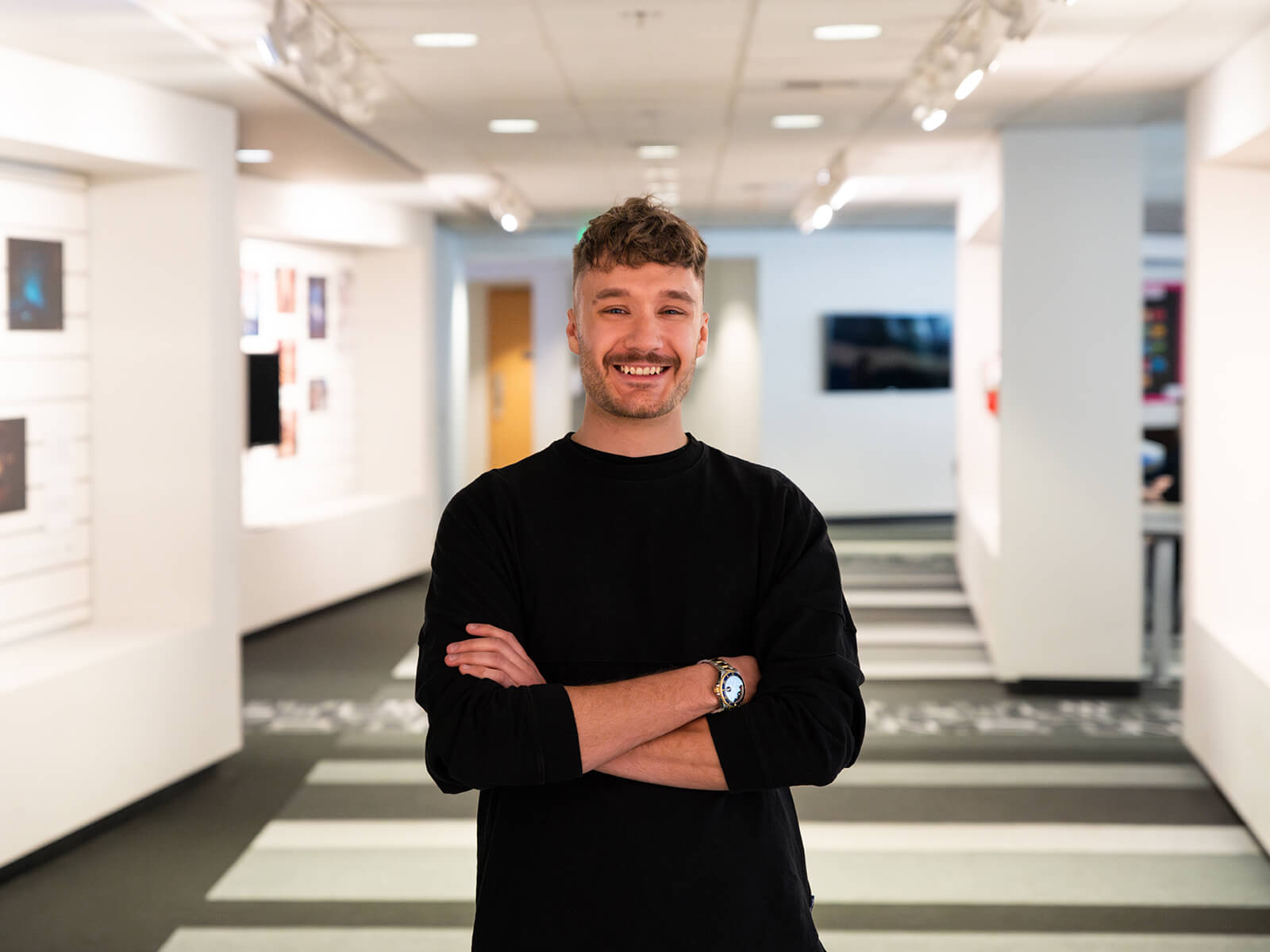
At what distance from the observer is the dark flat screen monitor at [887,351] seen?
1481 cm

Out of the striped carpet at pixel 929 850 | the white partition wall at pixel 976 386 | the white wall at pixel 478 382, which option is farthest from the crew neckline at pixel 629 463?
the white wall at pixel 478 382

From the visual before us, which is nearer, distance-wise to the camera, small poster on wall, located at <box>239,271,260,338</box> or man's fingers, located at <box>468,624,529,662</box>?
man's fingers, located at <box>468,624,529,662</box>

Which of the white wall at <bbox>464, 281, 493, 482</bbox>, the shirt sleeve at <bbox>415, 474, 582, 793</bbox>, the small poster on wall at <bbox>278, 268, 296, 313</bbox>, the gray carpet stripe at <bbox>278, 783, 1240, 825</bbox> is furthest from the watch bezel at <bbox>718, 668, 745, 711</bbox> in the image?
the white wall at <bbox>464, 281, 493, 482</bbox>

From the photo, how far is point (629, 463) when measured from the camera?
1866 millimetres

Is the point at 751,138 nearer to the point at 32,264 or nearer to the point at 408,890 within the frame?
the point at 32,264

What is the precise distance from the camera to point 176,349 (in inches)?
225

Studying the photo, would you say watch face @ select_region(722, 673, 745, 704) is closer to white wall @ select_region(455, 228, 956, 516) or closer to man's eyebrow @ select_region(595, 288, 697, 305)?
man's eyebrow @ select_region(595, 288, 697, 305)

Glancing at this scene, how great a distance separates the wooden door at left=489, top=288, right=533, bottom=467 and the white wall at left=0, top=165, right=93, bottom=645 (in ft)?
39.1

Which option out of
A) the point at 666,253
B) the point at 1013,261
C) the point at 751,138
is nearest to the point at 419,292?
the point at 751,138

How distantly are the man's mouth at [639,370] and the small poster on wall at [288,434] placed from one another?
27.2ft

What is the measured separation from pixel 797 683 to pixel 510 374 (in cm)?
1608

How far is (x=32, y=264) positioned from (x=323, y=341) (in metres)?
5.16

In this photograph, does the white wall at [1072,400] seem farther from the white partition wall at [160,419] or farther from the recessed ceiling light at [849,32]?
the white partition wall at [160,419]

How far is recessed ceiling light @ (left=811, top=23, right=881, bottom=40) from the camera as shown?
5094mm
